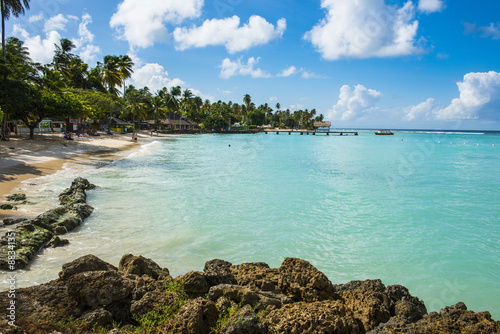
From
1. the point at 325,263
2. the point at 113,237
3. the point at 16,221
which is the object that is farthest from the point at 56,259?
the point at 325,263

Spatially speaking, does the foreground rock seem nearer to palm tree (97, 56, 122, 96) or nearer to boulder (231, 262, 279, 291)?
boulder (231, 262, 279, 291)

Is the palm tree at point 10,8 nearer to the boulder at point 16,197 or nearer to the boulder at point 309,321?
the boulder at point 16,197

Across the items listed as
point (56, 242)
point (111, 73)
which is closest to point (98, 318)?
point (56, 242)

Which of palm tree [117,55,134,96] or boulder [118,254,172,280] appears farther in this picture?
palm tree [117,55,134,96]

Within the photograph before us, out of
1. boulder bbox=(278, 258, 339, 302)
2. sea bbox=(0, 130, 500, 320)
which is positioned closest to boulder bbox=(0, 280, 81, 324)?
sea bbox=(0, 130, 500, 320)

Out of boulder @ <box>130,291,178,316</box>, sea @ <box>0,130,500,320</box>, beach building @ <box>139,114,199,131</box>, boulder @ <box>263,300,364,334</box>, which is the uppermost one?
beach building @ <box>139,114,199,131</box>

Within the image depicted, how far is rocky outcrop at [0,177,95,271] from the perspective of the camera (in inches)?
252

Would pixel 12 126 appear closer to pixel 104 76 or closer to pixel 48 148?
pixel 48 148

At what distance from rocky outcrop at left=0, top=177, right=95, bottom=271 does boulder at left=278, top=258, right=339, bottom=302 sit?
5.43 m

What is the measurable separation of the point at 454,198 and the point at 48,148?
30.9 meters

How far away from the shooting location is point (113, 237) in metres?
8.63

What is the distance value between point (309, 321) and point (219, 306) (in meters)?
1.28

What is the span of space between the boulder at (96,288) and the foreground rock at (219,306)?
1cm

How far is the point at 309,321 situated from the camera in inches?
142
